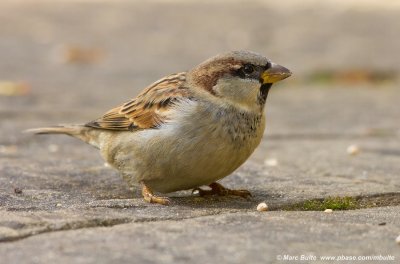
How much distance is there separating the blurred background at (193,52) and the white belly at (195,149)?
1.91 metres

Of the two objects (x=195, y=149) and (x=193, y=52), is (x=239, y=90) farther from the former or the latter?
(x=193, y=52)

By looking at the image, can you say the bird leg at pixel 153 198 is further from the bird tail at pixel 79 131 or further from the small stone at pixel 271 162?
the small stone at pixel 271 162

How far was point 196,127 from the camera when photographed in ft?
14.0

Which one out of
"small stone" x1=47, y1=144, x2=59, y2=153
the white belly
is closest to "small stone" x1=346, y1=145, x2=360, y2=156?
the white belly

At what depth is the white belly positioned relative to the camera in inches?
167

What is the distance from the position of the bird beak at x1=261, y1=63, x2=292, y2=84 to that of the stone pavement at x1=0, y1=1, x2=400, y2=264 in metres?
0.57

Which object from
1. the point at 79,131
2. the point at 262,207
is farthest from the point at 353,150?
the point at 262,207

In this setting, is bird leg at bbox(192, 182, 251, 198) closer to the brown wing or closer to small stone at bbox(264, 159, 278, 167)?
the brown wing

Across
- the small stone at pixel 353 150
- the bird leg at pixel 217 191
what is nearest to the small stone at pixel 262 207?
the bird leg at pixel 217 191

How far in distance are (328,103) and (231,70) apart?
10.7ft

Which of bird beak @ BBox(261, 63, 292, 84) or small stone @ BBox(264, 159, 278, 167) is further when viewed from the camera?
small stone @ BBox(264, 159, 278, 167)

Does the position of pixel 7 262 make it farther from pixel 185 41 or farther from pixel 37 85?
pixel 185 41

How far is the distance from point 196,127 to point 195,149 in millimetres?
124

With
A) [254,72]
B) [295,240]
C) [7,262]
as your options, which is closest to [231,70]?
[254,72]
